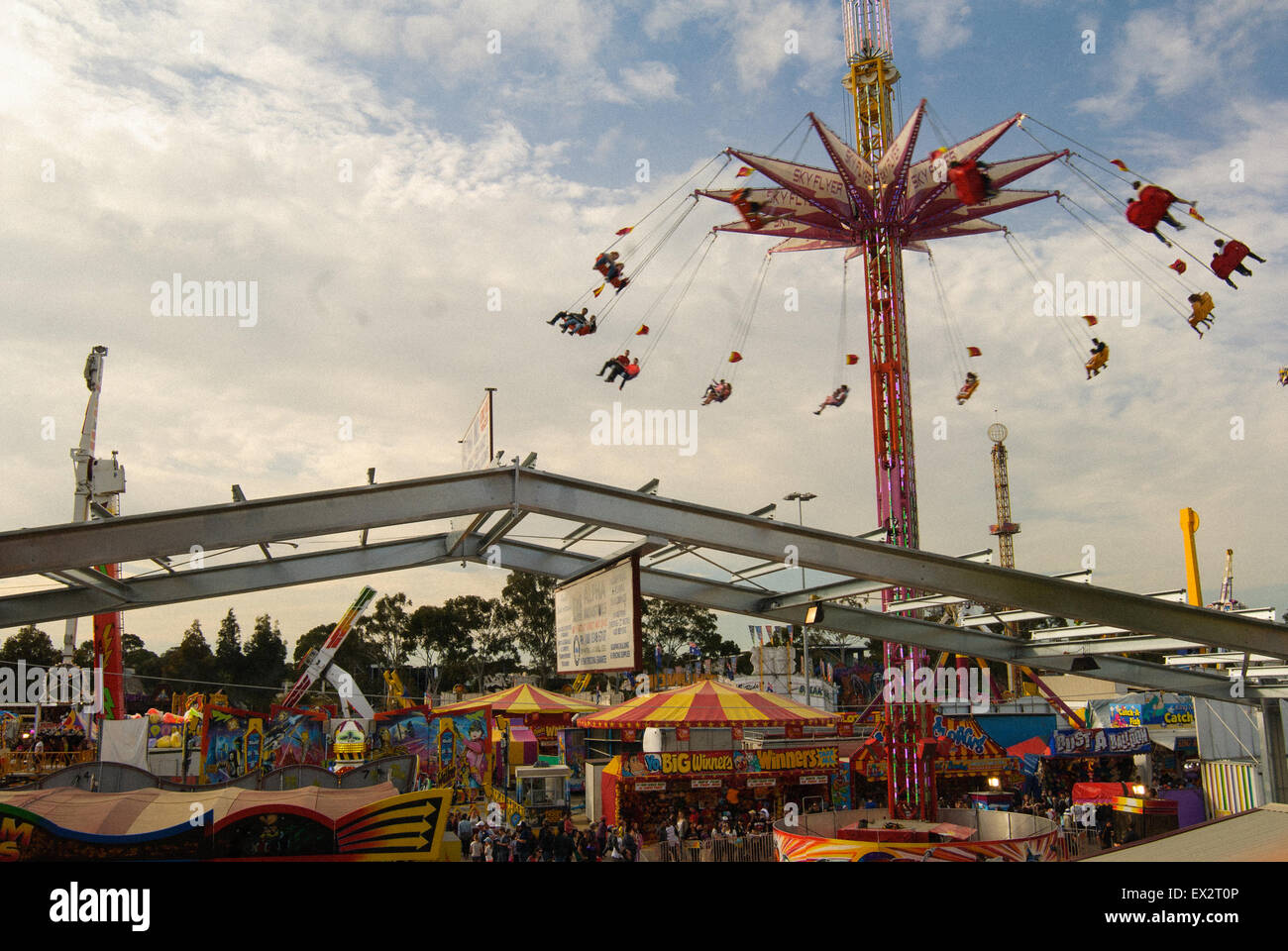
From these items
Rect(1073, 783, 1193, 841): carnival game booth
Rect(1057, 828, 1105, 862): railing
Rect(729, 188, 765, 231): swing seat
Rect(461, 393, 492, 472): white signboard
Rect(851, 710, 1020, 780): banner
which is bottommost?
Rect(1057, 828, 1105, 862): railing

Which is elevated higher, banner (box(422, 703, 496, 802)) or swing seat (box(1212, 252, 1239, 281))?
swing seat (box(1212, 252, 1239, 281))

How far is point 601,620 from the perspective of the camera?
12469 mm

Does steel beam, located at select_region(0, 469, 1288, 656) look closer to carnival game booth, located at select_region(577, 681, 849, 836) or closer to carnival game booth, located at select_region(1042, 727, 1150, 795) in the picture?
carnival game booth, located at select_region(577, 681, 849, 836)

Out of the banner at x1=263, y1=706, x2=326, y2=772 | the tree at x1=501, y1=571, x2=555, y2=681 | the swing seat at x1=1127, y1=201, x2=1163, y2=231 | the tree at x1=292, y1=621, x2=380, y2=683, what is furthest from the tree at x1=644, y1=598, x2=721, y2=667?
the swing seat at x1=1127, y1=201, x2=1163, y2=231

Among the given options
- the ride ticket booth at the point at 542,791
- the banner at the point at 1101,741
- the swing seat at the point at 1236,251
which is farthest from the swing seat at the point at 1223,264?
the ride ticket booth at the point at 542,791

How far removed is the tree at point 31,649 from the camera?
264 ft

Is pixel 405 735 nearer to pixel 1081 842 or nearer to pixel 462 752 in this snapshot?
pixel 462 752

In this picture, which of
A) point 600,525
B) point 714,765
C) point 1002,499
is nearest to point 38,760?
point 714,765

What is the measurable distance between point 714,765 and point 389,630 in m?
64.5

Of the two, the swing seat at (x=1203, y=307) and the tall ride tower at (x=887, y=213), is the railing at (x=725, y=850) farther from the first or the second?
the swing seat at (x=1203, y=307)

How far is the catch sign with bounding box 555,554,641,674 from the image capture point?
11.3 meters
